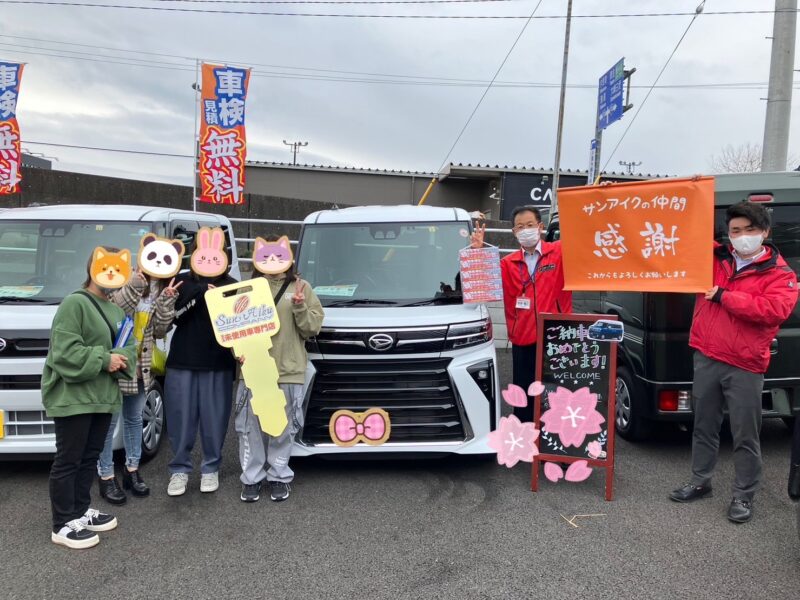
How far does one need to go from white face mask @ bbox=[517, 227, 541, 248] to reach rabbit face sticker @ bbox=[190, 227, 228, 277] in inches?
85.0

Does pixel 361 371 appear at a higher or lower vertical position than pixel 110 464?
→ higher

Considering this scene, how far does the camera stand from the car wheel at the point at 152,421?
175 inches

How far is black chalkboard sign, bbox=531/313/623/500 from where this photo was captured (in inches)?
158

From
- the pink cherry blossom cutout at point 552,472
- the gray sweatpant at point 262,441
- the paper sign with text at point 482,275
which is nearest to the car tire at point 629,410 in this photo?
the pink cherry blossom cutout at point 552,472

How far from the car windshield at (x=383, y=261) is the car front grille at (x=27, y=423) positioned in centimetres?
207

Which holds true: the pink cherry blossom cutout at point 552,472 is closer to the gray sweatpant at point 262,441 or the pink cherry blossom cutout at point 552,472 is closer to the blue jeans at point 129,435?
the gray sweatpant at point 262,441

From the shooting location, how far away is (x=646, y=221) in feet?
12.5

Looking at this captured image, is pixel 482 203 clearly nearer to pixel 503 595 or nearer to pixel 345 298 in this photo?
pixel 345 298

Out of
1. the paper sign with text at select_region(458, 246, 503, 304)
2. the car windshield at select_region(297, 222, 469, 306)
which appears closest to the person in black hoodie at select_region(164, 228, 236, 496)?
the car windshield at select_region(297, 222, 469, 306)

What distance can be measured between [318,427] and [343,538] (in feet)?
2.98

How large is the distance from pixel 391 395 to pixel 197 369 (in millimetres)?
1338

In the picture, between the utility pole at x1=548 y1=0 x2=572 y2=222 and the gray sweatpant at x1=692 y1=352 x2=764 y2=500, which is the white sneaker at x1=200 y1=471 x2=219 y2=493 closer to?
the gray sweatpant at x1=692 y1=352 x2=764 y2=500

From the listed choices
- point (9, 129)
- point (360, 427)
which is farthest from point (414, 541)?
point (9, 129)

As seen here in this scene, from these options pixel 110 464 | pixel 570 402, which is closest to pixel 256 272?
pixel 110 464
